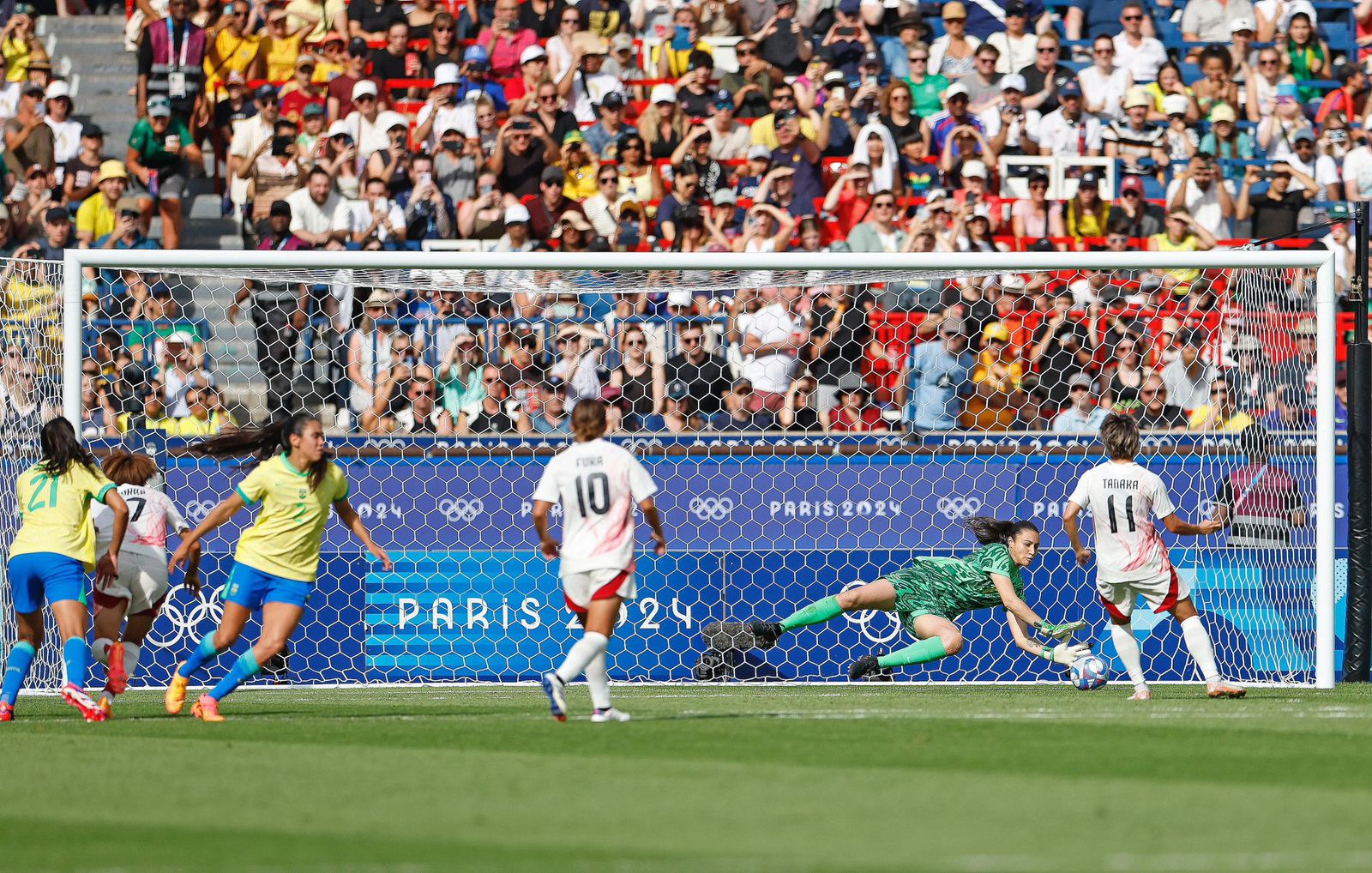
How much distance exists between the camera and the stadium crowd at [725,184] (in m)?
15.1

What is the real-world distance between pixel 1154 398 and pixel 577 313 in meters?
4.72

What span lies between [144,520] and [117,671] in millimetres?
1299

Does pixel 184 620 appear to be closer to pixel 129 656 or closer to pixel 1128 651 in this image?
pixel 129 656

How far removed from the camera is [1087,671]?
12.2 m

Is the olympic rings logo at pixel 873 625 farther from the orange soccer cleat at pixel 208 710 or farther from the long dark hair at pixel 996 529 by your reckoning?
the orange soccer cleat at pixel 208 710

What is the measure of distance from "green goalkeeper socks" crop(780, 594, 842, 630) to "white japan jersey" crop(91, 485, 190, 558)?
411 centimetres

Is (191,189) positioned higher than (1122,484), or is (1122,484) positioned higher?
(191,189)

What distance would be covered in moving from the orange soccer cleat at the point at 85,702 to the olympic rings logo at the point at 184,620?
10.7 ft

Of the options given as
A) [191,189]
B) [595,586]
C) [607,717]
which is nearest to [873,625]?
[607,717]

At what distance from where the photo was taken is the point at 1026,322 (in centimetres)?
1638

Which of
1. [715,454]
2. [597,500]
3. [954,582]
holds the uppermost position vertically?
[715,454]

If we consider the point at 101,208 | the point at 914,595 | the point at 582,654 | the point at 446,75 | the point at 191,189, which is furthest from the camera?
the point at 446,75

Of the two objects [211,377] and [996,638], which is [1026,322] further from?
[211,377]

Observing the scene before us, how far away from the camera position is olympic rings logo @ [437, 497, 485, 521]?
561 inches
